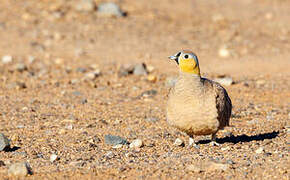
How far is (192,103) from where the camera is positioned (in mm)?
6164

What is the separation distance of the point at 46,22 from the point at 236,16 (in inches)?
239

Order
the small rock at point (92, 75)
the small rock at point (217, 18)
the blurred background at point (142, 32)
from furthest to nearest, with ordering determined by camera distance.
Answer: the small rock at point (217, 18) → the blurred background at point (142, 32) → the small rock at point (92, 75)

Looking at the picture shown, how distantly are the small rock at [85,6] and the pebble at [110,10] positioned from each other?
20 centimetres

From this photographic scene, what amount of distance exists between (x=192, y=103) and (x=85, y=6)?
10762mm

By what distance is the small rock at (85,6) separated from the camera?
16391 mm

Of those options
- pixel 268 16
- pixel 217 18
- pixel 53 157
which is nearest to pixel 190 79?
pixel 53 157

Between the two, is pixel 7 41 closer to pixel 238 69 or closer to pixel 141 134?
pixel 238 69

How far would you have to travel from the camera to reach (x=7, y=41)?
14008 mm

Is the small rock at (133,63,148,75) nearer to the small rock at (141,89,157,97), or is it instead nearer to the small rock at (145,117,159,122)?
the small rock at (141,89,157,97)

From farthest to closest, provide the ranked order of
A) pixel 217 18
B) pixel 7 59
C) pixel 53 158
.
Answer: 1. pixel 217 18
2. pixel 7 59
3. pixel 53 158

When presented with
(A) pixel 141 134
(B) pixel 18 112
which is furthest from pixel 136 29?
(A) pixel 141 134

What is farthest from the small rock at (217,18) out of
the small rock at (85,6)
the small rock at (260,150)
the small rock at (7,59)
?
the small rock at (260,150)

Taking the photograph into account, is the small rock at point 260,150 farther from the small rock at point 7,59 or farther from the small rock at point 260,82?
the small rock at point 7,59

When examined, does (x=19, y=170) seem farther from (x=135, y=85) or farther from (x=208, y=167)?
(x=135, y=85)
